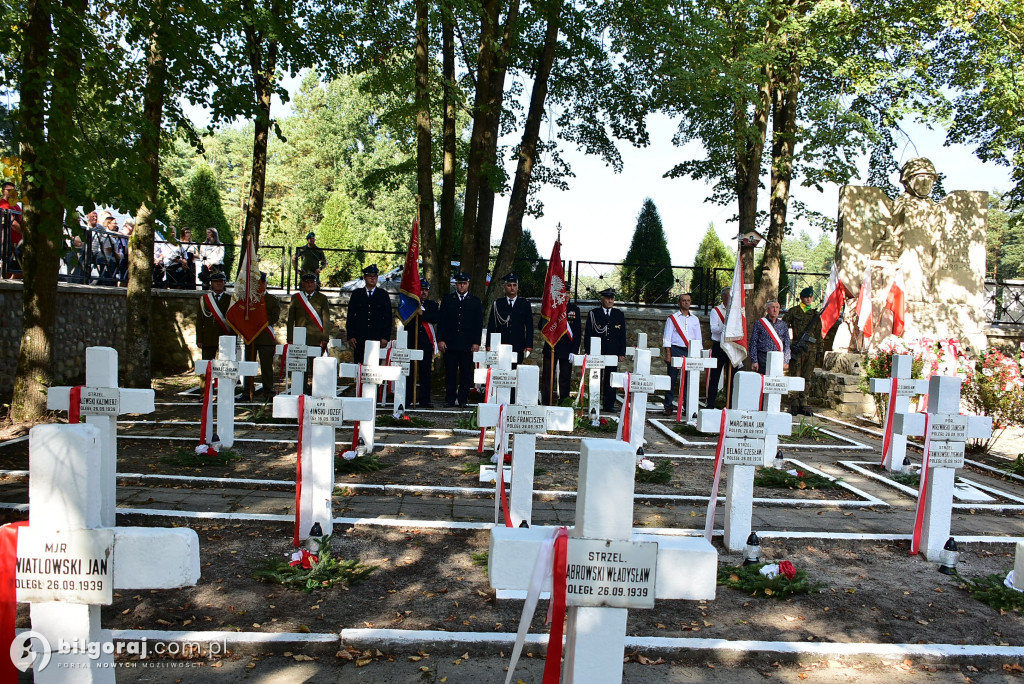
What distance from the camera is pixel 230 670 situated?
3.71 metres

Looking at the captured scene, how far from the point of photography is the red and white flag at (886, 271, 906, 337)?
45.5 feet

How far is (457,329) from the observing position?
12883 mm

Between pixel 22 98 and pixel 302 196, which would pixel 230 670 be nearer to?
pixel 22 98

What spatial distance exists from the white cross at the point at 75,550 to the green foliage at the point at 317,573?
253cm

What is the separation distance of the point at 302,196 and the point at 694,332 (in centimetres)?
3896

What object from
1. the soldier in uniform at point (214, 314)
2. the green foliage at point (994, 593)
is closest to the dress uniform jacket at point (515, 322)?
the soldier in uniform at point (214, 314)

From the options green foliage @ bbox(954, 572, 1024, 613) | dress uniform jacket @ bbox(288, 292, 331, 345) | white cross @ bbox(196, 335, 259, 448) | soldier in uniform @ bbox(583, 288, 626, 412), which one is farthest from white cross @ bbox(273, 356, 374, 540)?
soldier in uniform @ bbox(583, 288, 626, 412)

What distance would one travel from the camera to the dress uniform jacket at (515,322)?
41.8 feet

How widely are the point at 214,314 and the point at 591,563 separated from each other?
36.6 feet

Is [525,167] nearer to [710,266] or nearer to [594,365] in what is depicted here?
[594,365]

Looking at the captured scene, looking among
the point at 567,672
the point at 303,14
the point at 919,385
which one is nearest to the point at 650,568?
the point at 567,672

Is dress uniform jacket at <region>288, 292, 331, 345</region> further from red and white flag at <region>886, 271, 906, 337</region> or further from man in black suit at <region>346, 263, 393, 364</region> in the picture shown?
red and white flag at <region>886, 271, 906, 337</region>

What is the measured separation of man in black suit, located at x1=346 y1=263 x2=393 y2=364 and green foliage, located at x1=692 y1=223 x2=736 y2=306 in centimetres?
972

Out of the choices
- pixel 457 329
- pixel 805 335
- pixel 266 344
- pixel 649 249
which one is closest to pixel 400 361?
pixel 457 329
